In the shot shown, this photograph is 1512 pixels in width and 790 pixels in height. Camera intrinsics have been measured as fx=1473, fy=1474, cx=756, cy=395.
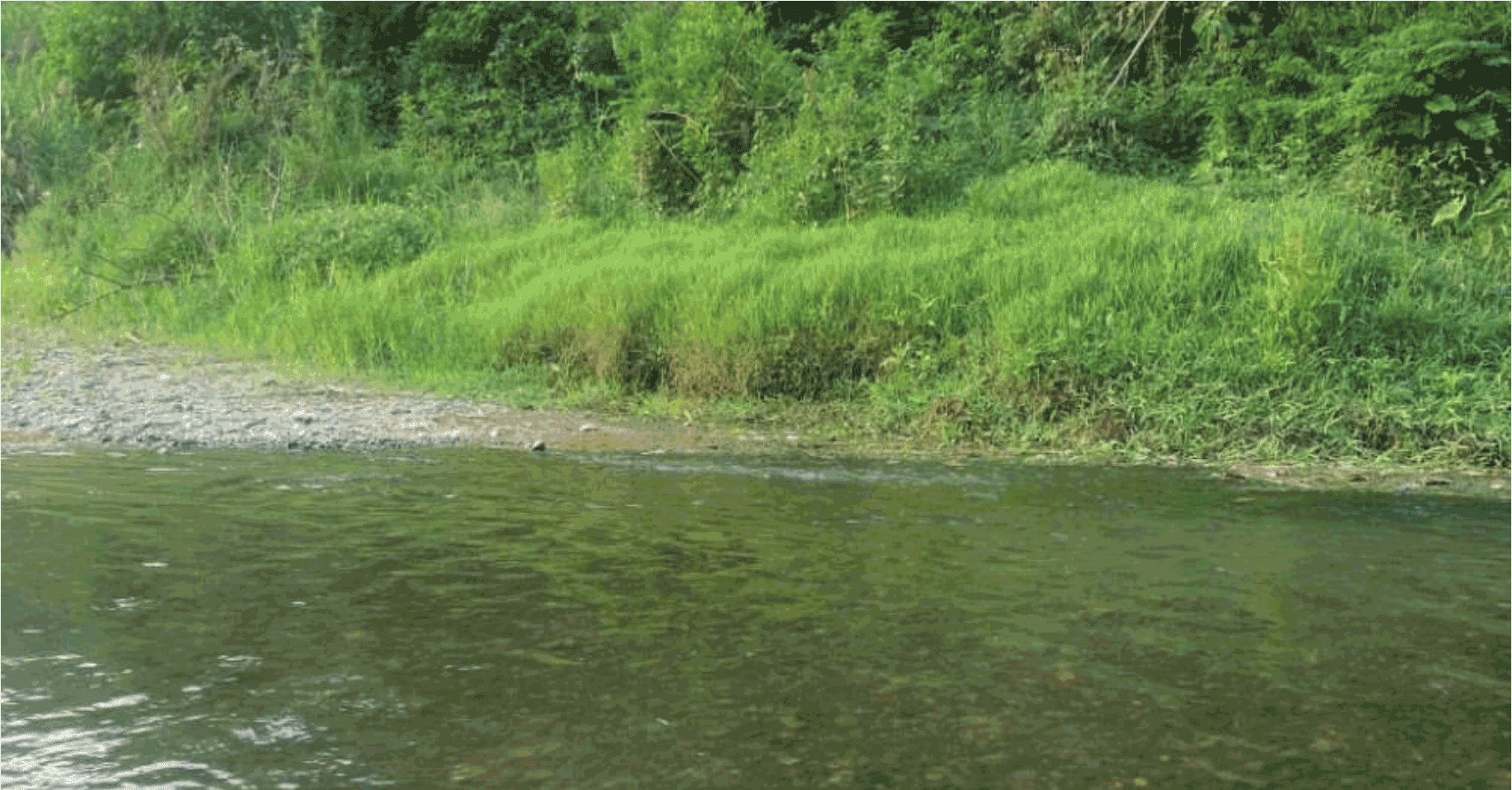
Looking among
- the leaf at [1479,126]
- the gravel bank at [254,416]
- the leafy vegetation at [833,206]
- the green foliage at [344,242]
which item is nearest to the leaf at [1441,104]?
the leafy vegetation at [833,206]

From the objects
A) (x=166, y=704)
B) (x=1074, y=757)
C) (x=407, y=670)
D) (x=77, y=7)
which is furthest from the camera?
(x=77, y=7)

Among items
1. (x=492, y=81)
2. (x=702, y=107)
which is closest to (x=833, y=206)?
(x=702, y=107)

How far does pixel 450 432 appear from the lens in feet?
27.5

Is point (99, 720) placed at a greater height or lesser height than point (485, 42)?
lesser

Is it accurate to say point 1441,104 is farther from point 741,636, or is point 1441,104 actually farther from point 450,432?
point 741,636

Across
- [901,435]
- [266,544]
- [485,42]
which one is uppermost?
[485,42]

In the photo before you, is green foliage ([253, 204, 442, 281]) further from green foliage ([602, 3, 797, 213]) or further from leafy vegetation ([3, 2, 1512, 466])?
green foliage ([602, 3, 797, 213])

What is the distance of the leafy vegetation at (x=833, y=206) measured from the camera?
863cm

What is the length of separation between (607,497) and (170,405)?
363cm

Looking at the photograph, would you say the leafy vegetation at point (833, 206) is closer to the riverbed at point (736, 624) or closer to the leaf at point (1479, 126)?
the leaf at point (1479, 126)

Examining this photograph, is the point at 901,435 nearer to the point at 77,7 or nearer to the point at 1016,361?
the point at 1016,361

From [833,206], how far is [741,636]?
25.0ft

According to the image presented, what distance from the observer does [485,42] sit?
16500mm

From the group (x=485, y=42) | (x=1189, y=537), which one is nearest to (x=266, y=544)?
(x=1189, y=537)
